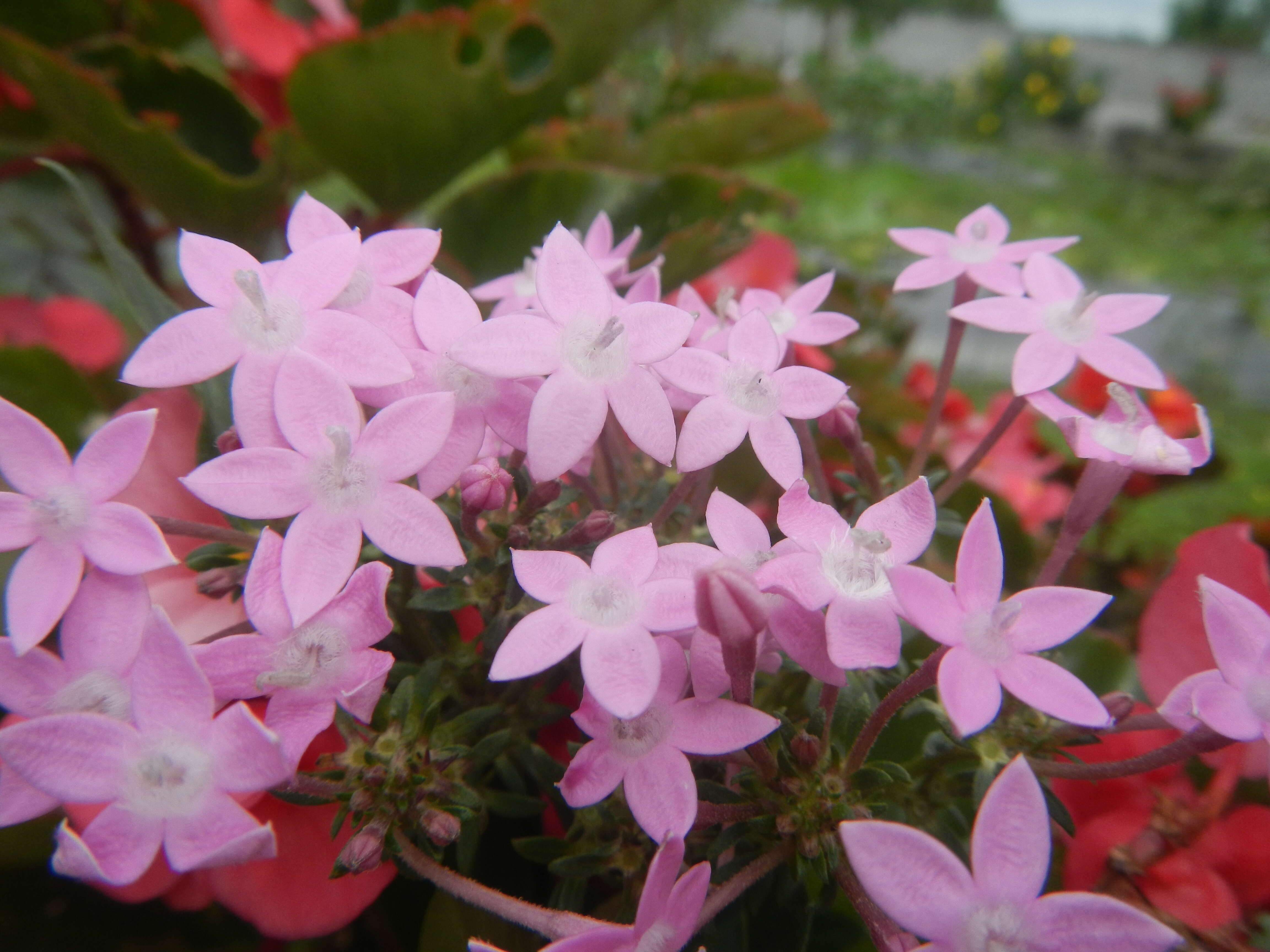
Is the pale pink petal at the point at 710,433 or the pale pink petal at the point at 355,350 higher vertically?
the pale pink petal at the point at 355,350

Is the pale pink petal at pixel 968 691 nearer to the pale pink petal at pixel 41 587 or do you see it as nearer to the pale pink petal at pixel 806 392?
the pale pink petal at pixel 806 392

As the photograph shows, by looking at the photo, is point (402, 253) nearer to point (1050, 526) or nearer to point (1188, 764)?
point (1188, 764)

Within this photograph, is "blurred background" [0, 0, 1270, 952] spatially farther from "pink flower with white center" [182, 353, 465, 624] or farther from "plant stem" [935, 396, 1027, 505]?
"pink flower with white center" [182, 353, 465, 624]

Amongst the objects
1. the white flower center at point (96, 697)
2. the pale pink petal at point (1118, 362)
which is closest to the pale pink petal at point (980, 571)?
the pale pink petal at point (1118, 362)

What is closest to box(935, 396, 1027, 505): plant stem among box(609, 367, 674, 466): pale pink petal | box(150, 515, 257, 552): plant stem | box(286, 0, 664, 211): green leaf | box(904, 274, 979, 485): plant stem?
box(904, 274, 979, 485): plant stem

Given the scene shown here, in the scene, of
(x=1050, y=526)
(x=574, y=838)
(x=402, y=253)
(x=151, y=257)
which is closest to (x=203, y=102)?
(x=151, y=257)
